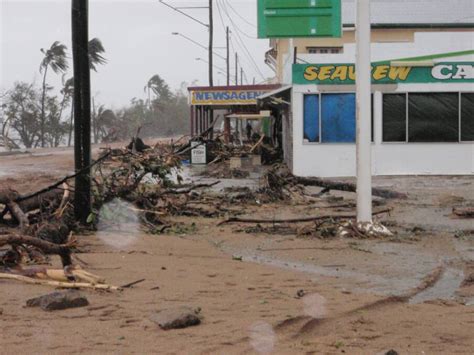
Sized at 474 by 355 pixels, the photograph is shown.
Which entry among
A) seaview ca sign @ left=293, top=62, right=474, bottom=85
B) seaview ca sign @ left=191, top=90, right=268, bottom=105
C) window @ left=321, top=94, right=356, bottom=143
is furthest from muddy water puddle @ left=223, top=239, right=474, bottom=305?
seaview ca sign @ left=191, top=90, right=268, bottom=105

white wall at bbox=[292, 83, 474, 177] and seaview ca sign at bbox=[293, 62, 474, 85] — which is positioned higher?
seaview ca sign at bbox=[293, 62, 474, 85]

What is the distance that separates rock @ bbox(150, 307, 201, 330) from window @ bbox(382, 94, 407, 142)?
60.4ft

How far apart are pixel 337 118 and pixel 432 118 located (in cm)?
294

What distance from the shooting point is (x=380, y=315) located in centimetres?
656

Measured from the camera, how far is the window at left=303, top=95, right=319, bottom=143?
2359 centimetres

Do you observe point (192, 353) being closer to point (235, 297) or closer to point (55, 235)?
point (235, 297)

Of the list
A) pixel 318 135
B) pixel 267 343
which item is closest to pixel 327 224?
pixel 267 343

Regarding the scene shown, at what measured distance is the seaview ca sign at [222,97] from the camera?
33.2 m

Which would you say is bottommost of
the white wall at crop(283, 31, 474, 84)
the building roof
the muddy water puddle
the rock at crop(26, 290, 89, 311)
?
the muddy water puddle

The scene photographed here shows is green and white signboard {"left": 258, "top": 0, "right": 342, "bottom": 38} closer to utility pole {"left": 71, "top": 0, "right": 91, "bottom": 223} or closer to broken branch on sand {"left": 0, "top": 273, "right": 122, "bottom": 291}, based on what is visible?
utility pole {"left": 71, "top": 0, "right": 91, "bottom": 223}

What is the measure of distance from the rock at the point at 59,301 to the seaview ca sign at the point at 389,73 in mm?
17706

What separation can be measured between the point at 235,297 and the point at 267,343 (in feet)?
5.62

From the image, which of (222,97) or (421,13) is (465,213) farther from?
(421,13)

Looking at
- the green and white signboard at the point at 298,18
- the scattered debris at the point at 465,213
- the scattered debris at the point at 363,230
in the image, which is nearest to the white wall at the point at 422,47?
the green and white signboard at the point at 298,18
